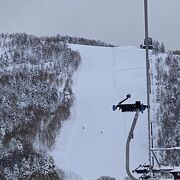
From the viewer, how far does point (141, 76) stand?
4994 centimetres

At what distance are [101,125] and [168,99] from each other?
689 centimetres

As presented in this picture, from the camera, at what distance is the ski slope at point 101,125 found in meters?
30.8

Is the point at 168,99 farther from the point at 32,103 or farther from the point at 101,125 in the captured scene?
the point at 32,103

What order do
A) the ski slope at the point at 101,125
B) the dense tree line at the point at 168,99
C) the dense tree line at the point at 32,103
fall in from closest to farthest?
1. the dense tree line at the point at 32,103
2. the ski slope at the point at 101,125
3. the dense tree line at the point at 168,99

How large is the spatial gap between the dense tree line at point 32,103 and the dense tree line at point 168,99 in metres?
6.50

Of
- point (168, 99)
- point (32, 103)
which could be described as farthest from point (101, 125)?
point (168, 99)

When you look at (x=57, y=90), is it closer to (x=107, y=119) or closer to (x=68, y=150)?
(x=107, y=119)

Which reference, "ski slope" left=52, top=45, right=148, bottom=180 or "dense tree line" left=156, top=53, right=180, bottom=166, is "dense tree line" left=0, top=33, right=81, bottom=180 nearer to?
"ski slope" left=52, top=45, right=148, bottom=180

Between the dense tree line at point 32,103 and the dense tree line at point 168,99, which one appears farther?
the dense tree line at point 168,99

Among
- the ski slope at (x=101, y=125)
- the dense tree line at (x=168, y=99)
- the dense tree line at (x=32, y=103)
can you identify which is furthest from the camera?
the dense tree line at (x=168, y=99)

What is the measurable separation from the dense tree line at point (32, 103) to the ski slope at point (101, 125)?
92cm

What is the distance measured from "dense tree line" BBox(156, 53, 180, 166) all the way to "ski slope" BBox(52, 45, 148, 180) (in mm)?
1340

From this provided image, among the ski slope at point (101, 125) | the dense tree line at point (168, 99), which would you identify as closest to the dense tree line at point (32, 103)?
the ski slope at point (101, 125)

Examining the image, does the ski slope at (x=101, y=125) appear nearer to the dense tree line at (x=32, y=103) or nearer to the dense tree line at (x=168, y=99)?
the dense tree line at (x=32, y=103)
